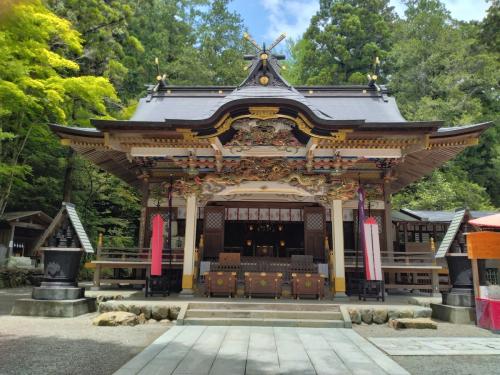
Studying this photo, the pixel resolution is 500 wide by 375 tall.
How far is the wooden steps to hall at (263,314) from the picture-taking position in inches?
304

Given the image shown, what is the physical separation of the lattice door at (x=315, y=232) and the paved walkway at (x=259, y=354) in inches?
240

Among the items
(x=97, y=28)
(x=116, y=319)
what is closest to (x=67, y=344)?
(x=116, y=319)

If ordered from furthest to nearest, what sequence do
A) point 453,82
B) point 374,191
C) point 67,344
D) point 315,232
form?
point 453,82 → point 315,232 → point 374,191 → point 67,344

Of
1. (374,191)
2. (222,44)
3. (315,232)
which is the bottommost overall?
(315,232)

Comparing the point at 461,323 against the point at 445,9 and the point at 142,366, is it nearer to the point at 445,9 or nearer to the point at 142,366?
the point at 142,366

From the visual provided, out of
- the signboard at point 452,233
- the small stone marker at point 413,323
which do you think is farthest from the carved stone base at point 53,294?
the signboard at point 452,233

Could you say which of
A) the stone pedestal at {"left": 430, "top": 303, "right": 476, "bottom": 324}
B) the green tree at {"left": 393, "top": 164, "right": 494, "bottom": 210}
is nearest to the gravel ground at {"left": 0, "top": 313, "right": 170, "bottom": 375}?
the stone pedestal at {"left": 430, "top": 303, "right": 476, "bottom": 324}

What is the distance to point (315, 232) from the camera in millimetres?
13414

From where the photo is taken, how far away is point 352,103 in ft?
48.3

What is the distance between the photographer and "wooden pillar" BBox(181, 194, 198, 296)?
10.4m

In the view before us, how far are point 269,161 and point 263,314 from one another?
4.83 metres

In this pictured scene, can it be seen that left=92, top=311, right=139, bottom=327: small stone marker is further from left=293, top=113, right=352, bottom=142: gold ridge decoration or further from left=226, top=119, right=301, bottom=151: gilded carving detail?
left=293, top=113, right=352, bottom=142: gold ridge decoration

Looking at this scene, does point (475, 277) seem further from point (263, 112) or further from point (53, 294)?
point (53, 294)

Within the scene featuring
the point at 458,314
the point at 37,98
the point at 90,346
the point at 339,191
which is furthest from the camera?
the point at 37,98
